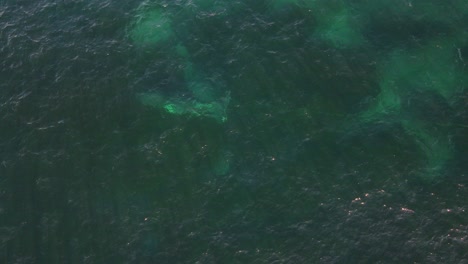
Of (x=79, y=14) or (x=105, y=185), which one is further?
(x=79, y=14)

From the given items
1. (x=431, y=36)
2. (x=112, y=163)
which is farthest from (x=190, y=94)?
(x=431, y=36)

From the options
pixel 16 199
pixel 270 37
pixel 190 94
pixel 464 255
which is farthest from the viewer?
pixel 270 37

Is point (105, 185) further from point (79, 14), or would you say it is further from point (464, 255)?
point (464, 255)

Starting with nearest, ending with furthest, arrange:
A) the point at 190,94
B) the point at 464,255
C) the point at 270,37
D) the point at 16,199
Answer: the point at 464,255 < the point at 16,199 < the point at 190,94 < the point at 270,37

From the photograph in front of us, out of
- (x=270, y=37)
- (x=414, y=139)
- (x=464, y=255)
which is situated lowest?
(x=464, y=255)

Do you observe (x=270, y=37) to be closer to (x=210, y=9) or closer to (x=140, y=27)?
(x=210, y=9)

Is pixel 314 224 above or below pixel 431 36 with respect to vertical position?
below
